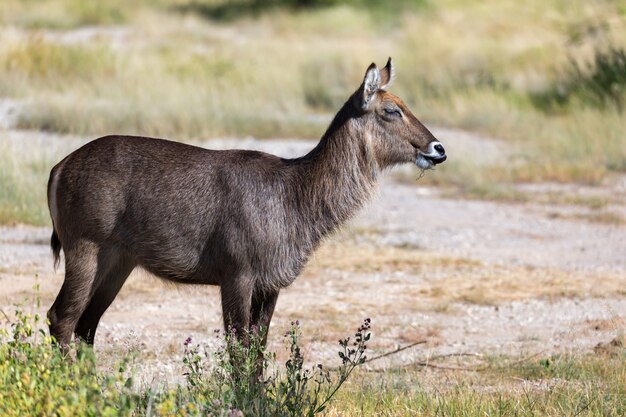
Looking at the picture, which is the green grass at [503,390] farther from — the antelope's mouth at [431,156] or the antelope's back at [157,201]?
the antelope's mouth at [431,156]

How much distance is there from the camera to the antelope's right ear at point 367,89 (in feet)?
23.7

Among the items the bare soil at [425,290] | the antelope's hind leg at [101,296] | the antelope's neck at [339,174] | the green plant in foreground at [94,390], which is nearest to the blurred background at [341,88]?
the bare soil at [425,290]

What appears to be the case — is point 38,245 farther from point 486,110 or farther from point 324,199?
point 486,110

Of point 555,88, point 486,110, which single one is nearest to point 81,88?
point 486,110

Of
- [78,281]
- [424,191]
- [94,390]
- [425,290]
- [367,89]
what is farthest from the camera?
[424,191]

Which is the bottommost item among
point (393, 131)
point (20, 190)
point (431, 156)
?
point (20, 190)

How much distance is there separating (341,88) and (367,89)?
15.1m

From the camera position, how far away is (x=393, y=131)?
7.36 metres

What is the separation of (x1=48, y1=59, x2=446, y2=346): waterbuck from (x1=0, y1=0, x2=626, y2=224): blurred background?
538 centimetres

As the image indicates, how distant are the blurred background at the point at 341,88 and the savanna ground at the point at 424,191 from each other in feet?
0.17

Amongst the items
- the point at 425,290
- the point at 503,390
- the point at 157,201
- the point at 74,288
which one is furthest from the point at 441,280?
the point at 74,288

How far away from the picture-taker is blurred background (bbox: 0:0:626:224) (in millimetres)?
16609

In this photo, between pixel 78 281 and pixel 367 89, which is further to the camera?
pixel 367 89

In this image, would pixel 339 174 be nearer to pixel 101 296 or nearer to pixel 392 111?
pixel 392 111
